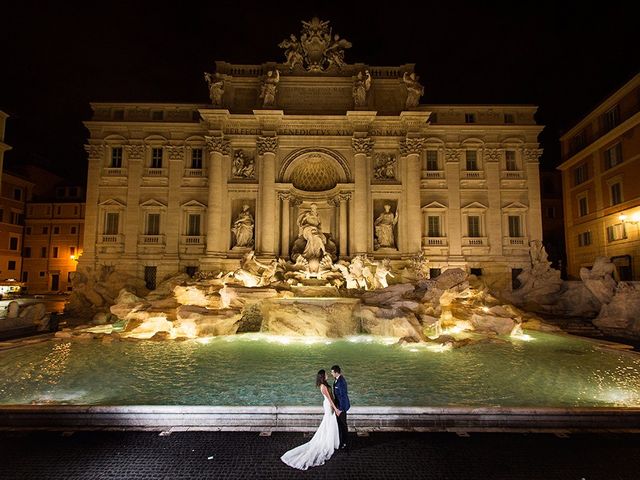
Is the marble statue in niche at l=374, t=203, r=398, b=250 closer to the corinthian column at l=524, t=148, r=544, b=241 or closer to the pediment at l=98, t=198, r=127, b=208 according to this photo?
the corinthian column at l=524, t=148, r=544, b=241

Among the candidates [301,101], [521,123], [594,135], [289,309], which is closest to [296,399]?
[289,309]

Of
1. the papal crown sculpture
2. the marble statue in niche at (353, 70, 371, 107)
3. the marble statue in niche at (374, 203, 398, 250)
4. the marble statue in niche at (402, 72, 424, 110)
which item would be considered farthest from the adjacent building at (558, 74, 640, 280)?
the papal crown sculpture

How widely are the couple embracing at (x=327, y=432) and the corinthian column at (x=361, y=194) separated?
19.1m

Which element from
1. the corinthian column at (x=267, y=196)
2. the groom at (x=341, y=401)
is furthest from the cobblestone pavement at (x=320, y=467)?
the corinthian column at (x=267, y=196)

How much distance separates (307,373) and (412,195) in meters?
18.5

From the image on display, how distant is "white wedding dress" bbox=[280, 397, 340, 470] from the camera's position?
4.99 metres

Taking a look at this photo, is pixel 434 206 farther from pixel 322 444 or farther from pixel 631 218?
pixel 322 444

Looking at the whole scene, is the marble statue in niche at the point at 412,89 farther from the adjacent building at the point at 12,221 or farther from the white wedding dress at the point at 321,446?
the adjacent building at the point at 12,221

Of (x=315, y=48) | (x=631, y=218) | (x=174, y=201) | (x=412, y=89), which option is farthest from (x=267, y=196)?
(x=631, y=218)

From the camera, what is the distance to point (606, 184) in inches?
1053

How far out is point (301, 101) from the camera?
85.4 feet

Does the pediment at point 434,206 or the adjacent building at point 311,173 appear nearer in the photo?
the adjacent building at point 311,173

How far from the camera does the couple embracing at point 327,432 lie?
16.4ft

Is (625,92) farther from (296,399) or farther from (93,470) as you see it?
(93,470)
